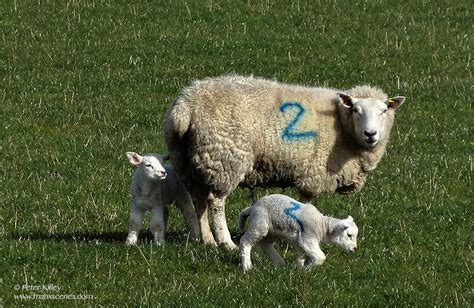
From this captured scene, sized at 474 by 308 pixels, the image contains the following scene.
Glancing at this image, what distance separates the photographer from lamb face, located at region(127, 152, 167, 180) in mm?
9633

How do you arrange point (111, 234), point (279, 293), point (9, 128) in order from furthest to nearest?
point (9, 128), point (111, 234), point (279, 293)

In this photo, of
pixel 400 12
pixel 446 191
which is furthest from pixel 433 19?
pixel 446 191

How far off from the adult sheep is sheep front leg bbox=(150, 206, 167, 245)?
0.52 m

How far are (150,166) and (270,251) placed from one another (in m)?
1.38

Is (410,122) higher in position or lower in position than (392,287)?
lower

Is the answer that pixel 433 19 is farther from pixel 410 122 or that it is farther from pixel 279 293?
pixel 279 293

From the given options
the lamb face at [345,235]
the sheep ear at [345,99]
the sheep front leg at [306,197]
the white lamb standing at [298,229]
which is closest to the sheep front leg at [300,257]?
the white lamb standing at [298,229]

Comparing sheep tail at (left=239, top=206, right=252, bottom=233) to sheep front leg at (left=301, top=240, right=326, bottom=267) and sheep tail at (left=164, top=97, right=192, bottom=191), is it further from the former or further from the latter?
sheep tail at (left=164, top=97, right=192, bottom=191)

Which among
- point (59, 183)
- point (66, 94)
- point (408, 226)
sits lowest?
point (66, 94)

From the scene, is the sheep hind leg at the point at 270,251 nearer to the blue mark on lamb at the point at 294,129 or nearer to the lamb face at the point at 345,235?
the lamb face at the point at 345,235

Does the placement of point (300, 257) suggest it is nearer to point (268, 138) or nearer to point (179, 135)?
point (268, 138)

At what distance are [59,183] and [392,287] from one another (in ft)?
15.5

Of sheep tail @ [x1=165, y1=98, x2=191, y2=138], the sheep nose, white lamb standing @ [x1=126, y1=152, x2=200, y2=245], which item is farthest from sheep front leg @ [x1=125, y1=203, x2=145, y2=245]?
the sheep nose

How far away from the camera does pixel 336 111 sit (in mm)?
11117
